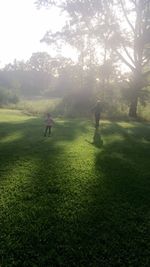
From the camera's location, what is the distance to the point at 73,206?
26.9 ft

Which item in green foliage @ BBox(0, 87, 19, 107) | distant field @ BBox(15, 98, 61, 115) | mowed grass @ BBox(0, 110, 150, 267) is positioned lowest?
mowed grass @ BBox(0, 110, 150, 267)

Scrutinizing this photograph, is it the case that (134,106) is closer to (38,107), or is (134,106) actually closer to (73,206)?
(38,107)

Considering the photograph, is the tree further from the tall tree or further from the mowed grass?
the mowed grass

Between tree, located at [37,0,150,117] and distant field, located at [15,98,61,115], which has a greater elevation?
tree, located at [37,0,150,117]

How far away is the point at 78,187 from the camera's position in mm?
Result: 9508

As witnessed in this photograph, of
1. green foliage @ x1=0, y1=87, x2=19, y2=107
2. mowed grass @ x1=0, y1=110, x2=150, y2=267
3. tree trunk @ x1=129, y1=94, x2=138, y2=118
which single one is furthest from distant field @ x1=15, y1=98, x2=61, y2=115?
mowed grass @ x1=0, y1=110, x2=150, y2=267

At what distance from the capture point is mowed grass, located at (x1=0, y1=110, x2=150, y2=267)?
20.3 feet

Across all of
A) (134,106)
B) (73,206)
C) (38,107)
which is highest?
(134,106)

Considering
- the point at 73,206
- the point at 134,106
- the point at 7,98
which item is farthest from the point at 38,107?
the point at 73,206

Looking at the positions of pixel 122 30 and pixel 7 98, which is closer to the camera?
pixel 122 30

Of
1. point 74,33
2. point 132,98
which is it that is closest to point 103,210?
point 132,98

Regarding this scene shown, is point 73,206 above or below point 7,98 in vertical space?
below

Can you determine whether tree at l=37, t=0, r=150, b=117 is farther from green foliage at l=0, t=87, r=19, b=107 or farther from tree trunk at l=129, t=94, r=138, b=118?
green foliage at l=0, t=87, r=19, b=107

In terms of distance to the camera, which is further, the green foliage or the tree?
the green foliage
